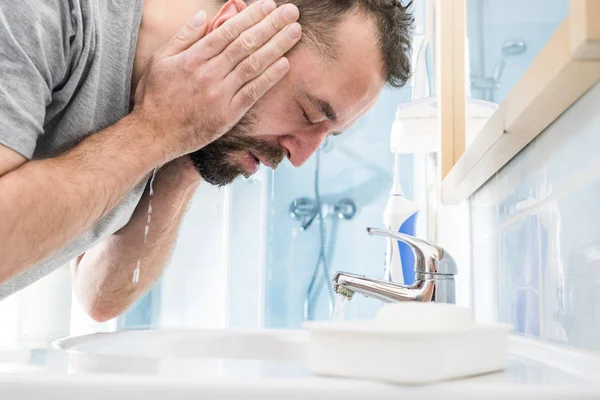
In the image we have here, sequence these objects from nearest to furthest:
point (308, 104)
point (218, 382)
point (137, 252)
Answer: point (218, 382), point (308, 104), point (137, 252)

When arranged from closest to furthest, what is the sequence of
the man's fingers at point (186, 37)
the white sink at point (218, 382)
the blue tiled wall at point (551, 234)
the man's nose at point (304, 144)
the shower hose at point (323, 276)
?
the white sink at point (218, 382) → the blue tiled wall at point (551, 234) → the man's fingers at point (186, 37) → the man's nose at point (304, 144) → the shower hose at point (323, 276)

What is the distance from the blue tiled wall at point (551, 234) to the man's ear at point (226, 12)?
15.1 inches

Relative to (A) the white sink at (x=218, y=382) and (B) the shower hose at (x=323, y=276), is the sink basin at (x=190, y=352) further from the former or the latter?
(B) the shower hose at (x=323, y=276)

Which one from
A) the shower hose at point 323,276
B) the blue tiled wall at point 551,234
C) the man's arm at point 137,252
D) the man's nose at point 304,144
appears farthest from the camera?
the shower hose at point 323,276

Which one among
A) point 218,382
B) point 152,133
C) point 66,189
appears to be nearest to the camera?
point 218,382

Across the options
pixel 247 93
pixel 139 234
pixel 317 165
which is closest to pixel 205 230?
pixel 317 165

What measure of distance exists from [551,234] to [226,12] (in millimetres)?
461

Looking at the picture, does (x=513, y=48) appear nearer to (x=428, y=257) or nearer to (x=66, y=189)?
→ (x=428, y=257)

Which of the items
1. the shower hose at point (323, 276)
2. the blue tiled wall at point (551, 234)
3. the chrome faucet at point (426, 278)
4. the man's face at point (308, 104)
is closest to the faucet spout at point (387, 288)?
the chrome faucet at point (426, 278)

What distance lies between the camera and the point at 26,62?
1.90ft

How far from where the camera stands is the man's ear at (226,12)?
2.54 ft

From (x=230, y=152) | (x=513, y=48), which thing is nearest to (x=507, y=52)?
(x=513, y=48)

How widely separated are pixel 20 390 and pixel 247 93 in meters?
0.53

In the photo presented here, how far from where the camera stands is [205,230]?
1670 millimetres
